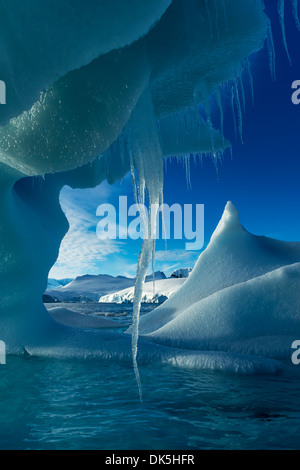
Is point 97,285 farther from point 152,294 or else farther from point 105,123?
point 105,123

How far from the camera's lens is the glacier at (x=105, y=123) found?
309cm

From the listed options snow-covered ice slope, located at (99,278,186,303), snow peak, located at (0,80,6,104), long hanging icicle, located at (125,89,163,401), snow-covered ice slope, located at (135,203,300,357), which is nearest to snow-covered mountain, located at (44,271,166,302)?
snow-covered ice slope, located at (99,278,186,303)

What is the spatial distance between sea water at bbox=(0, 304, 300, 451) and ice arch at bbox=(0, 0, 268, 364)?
1.46 metres

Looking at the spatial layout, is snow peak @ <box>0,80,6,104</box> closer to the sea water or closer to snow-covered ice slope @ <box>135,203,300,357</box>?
the sea water

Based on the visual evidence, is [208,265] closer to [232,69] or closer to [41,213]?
[41,213]

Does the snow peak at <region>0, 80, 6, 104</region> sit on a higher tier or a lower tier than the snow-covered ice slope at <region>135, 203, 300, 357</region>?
higher

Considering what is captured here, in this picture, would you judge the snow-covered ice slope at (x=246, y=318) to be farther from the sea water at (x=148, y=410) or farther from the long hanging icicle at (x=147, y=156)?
the long hanging icicle at (x=147, y=156)

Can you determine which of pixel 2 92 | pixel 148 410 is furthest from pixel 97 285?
pixel 2 92

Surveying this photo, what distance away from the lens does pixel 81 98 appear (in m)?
4.03

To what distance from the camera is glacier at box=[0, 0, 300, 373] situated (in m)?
3.09

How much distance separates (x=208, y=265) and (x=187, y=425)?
614 centimetres
